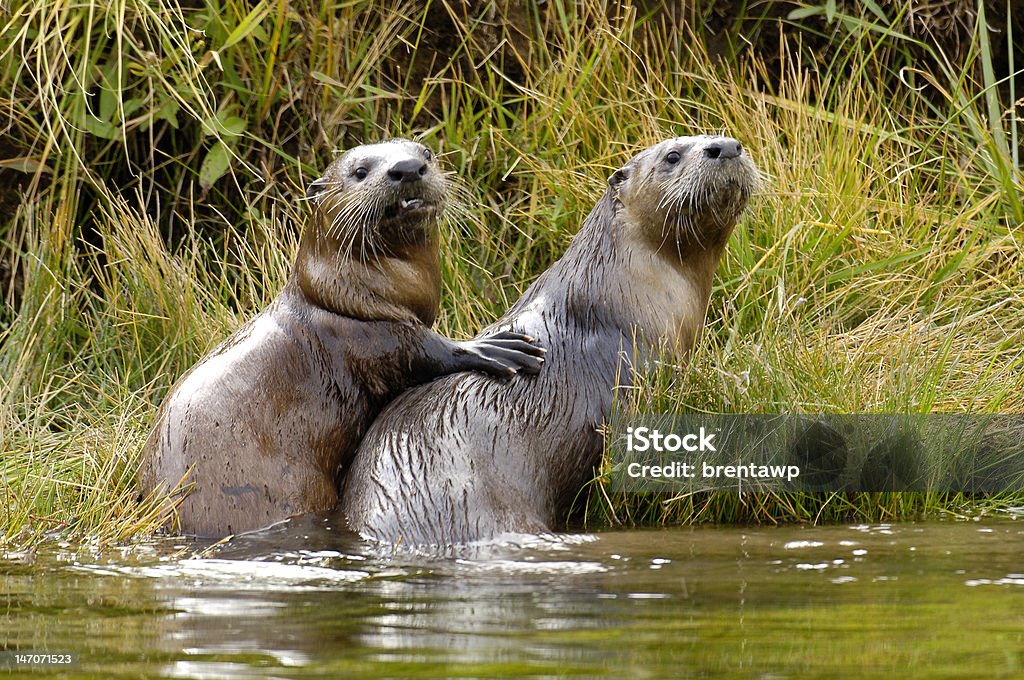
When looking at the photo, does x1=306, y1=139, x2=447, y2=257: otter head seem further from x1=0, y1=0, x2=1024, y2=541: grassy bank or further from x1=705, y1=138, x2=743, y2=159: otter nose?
x1=0, y1=0, x2=1024, y2=541: grassy bank

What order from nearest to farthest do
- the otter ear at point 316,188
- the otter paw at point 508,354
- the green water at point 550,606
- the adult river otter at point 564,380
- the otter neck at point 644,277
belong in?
the green water at point 550,606 < the adult river otter at point 564,380 < the otter paw at point 508,354 < the otter neck at point 644,277 < the otter ear at point 316,188

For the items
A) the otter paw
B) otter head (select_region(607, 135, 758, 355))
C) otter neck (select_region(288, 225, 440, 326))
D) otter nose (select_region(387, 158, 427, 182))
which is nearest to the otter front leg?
the otter paw

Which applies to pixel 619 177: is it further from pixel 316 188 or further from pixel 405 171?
pixel 316 188

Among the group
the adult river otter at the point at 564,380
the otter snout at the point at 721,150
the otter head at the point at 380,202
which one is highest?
the otter snout at the point at 721,150

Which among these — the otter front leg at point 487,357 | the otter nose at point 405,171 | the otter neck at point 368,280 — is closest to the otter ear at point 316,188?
the otter neck at point 368,280

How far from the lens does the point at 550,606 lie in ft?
8.87

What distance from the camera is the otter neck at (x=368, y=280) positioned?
164 inches

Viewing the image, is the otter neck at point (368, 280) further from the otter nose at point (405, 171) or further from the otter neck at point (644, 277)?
the otter neck at point (644, 277)

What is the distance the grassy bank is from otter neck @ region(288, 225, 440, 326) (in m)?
0.78

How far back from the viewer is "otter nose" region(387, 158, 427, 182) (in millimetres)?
4145

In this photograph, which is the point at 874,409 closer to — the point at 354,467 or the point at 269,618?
the point at 354,467

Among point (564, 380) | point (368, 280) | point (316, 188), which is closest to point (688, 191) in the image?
point (564, 380)

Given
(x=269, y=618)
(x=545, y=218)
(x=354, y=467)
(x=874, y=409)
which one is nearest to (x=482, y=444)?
(x=354, y=467)

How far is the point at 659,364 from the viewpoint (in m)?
4.05
